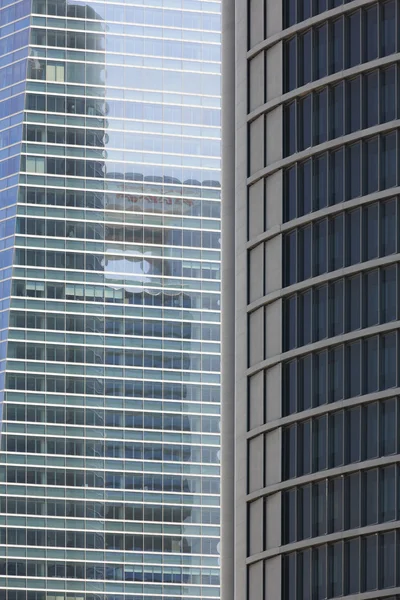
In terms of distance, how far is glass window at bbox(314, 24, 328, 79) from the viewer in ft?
320

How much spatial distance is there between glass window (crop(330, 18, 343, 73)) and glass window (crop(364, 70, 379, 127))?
2.17 metres

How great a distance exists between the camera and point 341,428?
303ft

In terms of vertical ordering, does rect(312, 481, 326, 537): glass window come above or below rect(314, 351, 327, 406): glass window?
below

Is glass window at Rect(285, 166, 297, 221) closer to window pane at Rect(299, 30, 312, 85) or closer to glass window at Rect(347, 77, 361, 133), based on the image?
glass window at Rect(347, 77, 361, 133)

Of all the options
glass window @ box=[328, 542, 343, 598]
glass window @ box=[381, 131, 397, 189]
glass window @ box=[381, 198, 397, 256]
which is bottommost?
glass window @ box=[328, 542, 343, 598]

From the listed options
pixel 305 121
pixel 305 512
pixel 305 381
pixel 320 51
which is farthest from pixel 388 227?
pixel 305 512

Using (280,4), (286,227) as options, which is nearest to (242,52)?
(280,4)

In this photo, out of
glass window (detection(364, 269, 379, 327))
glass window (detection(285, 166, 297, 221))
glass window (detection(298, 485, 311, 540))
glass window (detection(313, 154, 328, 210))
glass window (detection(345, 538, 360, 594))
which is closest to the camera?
glass window (detection(345, 538, 360, 594))

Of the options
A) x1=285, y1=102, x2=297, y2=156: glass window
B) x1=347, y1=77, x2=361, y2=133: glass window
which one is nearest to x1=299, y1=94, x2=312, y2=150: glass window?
x1=285, y1=102, x2=297, y2=156: glass window

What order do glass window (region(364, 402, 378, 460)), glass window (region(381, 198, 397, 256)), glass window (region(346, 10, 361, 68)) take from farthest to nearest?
glass window (region(346, 10, 361, 68)) → glass window (region(381, 198, 397, 256)) → glass window (region(364, 402, 378, 460))

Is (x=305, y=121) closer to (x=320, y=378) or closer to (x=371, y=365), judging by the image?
(x=320, y=378)

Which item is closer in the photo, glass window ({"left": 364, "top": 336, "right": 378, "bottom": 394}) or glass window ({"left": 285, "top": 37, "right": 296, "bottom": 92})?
glass window ({"left": 364, "top": 336, "right": 378, "bottom": 394})

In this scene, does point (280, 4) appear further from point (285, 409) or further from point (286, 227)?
point (285, 409)

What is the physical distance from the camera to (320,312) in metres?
95.0
